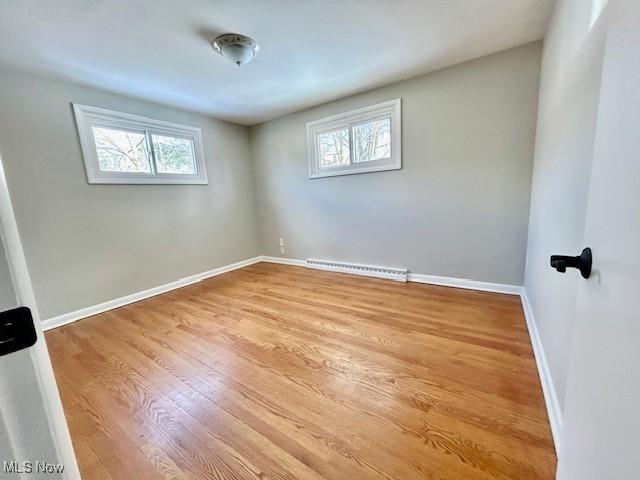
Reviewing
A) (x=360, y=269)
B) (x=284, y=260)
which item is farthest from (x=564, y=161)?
(x=284, y=260)

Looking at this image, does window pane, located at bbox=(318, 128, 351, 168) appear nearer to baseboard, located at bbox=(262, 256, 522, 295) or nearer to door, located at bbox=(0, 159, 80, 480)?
baseboard, located at bbox=(262, 256, 522, 295)

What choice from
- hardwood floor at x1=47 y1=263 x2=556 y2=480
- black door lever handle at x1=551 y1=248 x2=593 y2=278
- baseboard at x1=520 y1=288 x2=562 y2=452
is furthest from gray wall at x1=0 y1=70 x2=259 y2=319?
baseboard at x1=520 y1=288 x2=562 y2=452

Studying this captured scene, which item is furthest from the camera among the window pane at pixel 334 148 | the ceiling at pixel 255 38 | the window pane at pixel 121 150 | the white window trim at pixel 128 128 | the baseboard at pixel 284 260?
the baseboard at pixel 284 260

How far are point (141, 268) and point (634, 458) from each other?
12.3 ft

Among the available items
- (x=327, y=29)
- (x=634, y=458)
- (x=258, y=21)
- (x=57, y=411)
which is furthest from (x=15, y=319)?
(x=327, y=29)

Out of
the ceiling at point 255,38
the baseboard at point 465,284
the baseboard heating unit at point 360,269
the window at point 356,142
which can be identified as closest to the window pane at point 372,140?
the window at point 356,142

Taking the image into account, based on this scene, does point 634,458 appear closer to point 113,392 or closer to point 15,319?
point 15,319

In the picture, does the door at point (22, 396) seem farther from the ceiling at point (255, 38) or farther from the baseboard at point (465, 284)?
the baseboard at point (465, 284)

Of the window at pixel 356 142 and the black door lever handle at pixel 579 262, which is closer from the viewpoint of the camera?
the black door lever handle at pixel 579 262

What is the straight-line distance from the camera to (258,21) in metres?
1.81

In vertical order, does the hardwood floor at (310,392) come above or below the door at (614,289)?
below

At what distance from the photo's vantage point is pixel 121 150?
288 centimetres

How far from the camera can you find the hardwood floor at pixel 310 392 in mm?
1080

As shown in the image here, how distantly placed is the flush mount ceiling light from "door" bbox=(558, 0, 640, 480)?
2128mm
